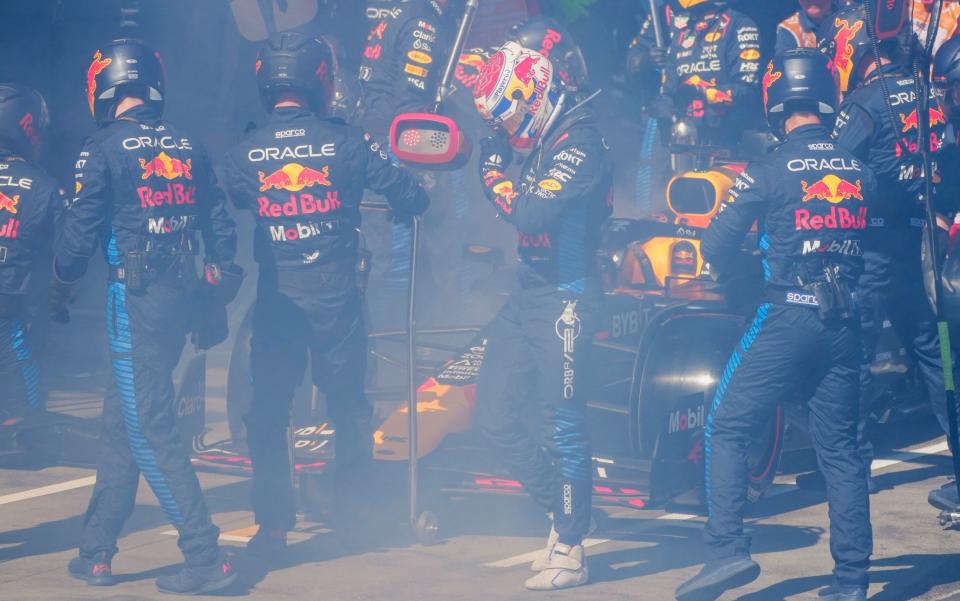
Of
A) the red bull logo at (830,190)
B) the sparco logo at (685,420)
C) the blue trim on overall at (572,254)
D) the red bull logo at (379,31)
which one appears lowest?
the sparco logo at (685,420)

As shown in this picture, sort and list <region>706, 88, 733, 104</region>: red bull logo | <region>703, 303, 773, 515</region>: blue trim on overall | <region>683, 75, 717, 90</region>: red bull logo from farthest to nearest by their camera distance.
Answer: <region>683, 75, 717, 90</region>: red bull logo → <region>706, 88, 733, 104</region>: red bull logo → <region>703, 303, 773, 515</region>: blue trim on overall

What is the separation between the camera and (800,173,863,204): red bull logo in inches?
238

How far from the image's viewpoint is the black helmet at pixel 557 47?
6980 mm

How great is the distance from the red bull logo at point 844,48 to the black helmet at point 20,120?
4911 millimetres

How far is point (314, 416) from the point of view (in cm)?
860

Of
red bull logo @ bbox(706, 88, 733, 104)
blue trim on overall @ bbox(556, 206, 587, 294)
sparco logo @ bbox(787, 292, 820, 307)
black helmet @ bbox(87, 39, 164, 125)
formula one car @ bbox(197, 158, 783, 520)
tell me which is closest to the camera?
sparco logo @ bbox(787, 292, 820, 307)

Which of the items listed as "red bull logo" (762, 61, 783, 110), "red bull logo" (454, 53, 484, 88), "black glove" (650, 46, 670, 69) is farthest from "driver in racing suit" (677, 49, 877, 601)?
"red bull logo" (454, 53, 484, 88)

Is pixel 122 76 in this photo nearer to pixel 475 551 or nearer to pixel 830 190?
pixel 475 551

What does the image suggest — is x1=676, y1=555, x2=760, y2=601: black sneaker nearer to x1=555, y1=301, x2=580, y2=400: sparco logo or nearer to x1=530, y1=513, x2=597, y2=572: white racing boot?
x1=530, y1=513, x2=597, y2=572: white racing boot

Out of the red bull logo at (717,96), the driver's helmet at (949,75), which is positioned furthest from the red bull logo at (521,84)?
the red bull logo at (717,96)

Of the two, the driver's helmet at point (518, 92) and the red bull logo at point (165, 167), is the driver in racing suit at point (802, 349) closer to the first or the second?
the driver's helmet at point (518, 92)

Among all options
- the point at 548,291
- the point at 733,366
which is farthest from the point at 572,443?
the point at 733,366

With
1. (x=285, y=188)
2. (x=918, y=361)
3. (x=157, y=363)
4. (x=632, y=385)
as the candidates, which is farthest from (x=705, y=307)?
(x=157, y=363)

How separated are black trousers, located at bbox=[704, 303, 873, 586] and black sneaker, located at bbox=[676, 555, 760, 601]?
0.26ft
